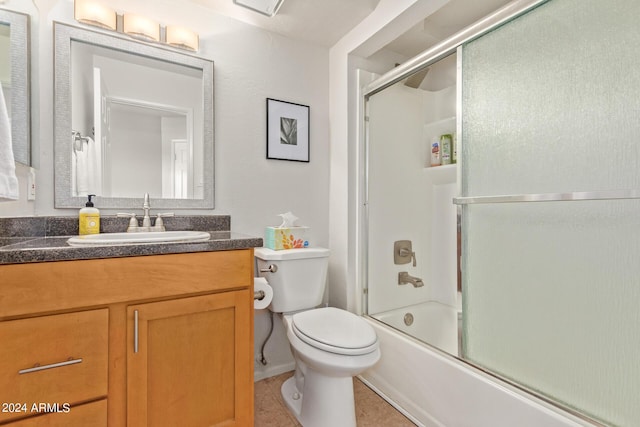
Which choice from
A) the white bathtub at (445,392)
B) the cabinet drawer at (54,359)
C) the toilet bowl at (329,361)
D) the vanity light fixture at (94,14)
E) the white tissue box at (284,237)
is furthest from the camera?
the white tissue box at (284,237)

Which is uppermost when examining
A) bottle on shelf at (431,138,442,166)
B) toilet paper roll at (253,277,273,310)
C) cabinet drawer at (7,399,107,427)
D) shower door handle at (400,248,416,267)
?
bottle on shelf at (431,138,442,166)

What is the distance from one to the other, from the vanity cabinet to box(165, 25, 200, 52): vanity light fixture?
115 cm

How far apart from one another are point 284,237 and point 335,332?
1.94 ft

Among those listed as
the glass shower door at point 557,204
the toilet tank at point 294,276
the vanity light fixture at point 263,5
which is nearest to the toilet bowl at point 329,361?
the toilet tank at point 294,276

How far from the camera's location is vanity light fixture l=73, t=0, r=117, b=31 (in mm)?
1346

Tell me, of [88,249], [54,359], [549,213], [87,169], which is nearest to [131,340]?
[54,359]

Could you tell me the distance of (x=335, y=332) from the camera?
4.50 feet

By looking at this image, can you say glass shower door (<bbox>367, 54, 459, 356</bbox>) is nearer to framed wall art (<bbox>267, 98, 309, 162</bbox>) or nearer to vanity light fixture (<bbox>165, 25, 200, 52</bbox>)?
framed wall art (<bbox>267, 98, 309, 162</bbox>)

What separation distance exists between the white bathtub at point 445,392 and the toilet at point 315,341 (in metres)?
0.32

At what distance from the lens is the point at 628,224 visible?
94 cm

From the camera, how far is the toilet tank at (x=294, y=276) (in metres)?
1.59

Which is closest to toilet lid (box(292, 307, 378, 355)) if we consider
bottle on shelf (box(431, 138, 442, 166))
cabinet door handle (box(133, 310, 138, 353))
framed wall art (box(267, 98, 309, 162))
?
cabinet door handle (box(133, 310, 138, 353))

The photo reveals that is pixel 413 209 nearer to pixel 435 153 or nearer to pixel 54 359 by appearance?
pixel 435 153

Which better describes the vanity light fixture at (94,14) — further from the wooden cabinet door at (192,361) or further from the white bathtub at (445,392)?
the white bathtub at (445,392)
